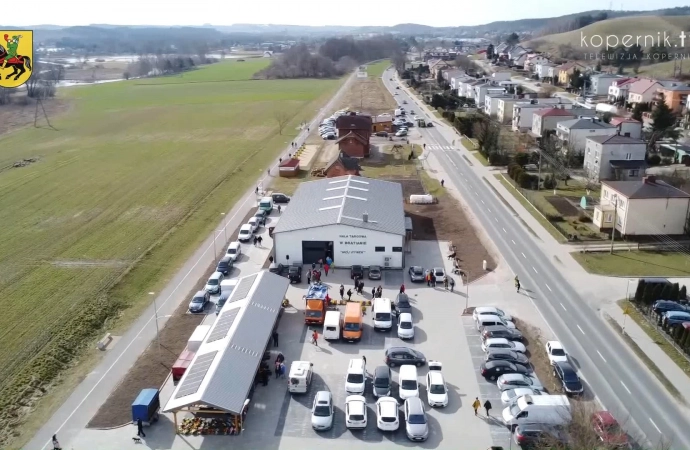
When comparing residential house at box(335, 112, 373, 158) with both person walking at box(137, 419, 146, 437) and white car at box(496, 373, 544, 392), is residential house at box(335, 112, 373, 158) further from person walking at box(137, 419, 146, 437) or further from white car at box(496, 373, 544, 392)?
person walking at box(137, 419, 146, 437)

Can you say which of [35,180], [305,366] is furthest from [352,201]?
[35,180]

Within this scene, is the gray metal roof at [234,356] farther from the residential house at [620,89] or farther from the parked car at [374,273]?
the residential house at [620,89]

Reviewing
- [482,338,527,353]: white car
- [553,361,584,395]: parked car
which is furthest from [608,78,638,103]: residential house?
[553,361,584,395]: parked car

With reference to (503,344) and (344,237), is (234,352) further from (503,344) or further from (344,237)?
(344,237)

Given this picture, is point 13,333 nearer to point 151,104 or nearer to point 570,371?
point 570,371

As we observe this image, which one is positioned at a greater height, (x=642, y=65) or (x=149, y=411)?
(x=642, y=65)

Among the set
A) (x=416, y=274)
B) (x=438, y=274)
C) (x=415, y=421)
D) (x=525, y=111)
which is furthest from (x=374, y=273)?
(x=525, y=111)

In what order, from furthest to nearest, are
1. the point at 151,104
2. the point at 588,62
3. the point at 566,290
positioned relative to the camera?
the point at 588,62
the point at 151,104
the point at 566,290
